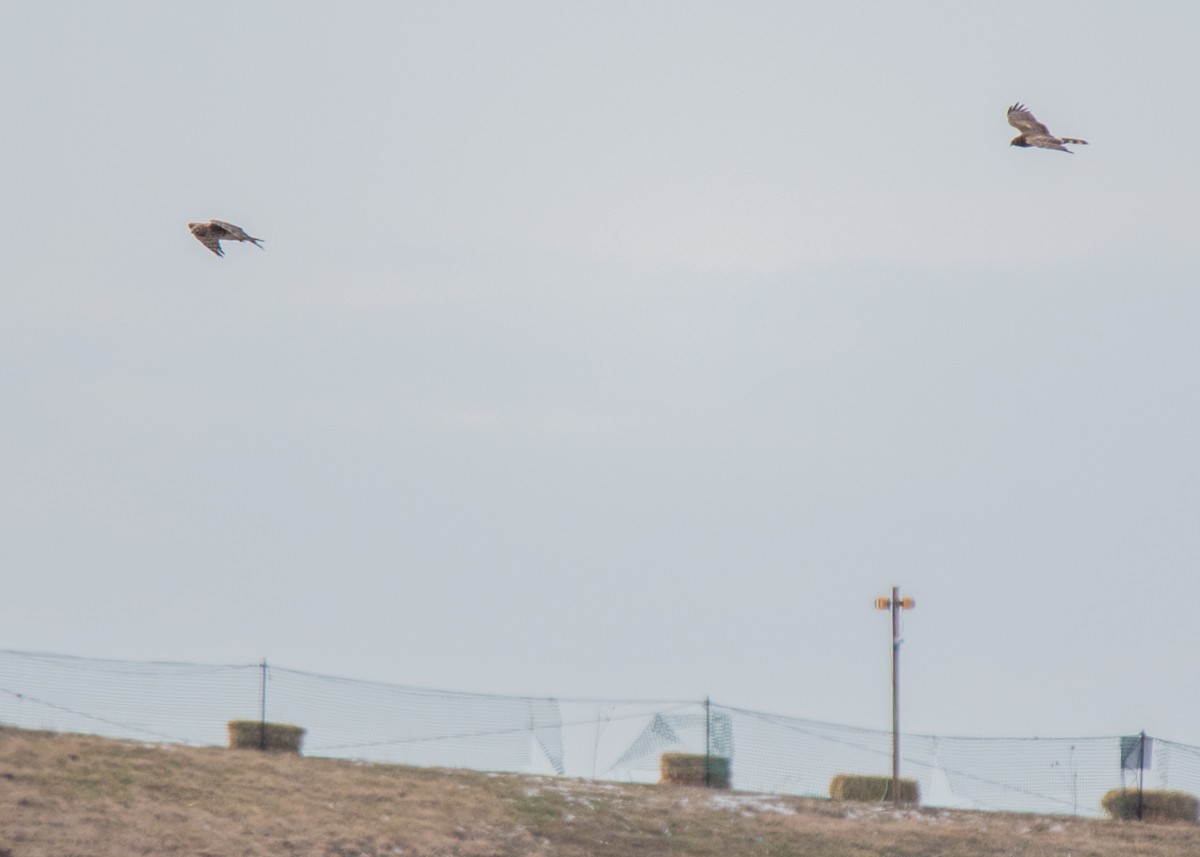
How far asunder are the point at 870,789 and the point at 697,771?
3379 millimetres

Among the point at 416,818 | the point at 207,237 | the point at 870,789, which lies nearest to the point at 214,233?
the point at 207,237

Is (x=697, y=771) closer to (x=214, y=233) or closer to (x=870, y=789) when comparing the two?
(x=870, y=789)

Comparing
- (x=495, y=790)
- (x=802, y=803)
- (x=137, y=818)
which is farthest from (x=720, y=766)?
(x=137, y=818)

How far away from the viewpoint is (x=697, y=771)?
40969 millimetres

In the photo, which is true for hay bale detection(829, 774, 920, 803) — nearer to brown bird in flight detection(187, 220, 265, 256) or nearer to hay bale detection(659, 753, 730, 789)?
hay bale detection(659, 753, 730, 789)

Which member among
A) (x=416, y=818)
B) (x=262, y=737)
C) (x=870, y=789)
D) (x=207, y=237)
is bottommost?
(x=416, y=818)

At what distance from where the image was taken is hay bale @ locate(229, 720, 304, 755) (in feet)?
128

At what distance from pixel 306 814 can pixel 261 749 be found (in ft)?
14.0

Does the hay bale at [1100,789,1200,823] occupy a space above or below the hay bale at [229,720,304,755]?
below

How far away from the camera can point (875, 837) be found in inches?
1501

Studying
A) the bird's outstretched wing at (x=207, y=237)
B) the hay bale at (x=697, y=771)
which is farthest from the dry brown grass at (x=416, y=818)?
the bird's outstretched wing at (x=207, y=237)

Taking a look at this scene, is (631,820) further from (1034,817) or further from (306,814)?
(1034,817)

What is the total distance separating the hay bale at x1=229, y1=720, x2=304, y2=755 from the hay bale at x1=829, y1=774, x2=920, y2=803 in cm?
1032

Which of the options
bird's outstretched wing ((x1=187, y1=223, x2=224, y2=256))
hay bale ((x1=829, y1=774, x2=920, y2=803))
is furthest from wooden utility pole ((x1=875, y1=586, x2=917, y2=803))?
bird's outstretched wing ((x1=187, y1=223, x2=224, y2=256))
